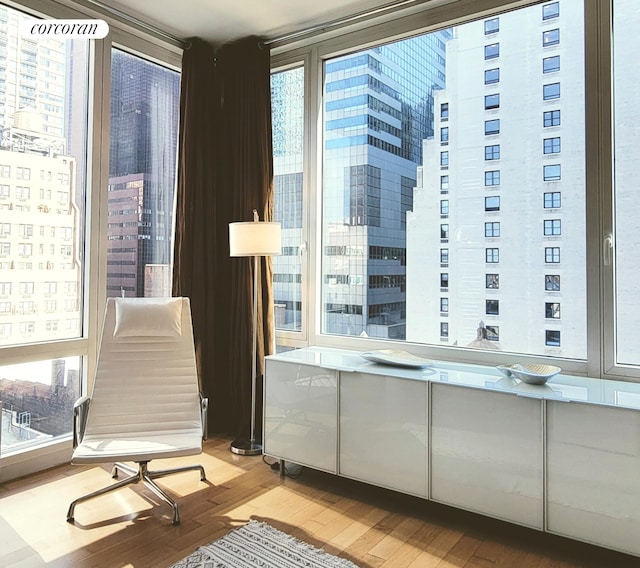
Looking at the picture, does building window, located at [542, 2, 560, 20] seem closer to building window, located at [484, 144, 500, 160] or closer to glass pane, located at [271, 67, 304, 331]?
building window, located at [484, 144, 500, 160]

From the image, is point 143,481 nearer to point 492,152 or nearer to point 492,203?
point 492,203

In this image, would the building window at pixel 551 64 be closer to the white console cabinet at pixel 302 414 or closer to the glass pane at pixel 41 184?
the white console cabinet at pixel 302 414

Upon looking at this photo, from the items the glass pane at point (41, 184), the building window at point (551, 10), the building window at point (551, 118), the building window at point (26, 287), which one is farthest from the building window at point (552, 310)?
the building window at point (26, 287)

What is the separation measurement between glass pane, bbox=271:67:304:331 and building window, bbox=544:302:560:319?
1.68 metres

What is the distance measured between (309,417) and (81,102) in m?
2.49

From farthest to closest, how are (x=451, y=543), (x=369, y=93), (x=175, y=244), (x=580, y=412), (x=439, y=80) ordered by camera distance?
(x=175, y=244)
(x=369, y=93)
(x=439, y=80)
(x=451, y=543)
(x=580, y=412)

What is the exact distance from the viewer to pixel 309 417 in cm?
291

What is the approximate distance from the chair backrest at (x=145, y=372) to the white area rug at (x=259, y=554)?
27.7 inches

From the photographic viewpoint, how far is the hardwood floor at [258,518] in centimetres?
215

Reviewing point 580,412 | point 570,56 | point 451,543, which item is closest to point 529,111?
point 570,56

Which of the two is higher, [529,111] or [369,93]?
[369,93]

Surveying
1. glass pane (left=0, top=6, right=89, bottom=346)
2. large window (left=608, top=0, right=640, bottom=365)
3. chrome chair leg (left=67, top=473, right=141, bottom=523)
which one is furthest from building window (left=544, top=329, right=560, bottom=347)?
glass pane (left=0, top=6, right=89, bottom=346)

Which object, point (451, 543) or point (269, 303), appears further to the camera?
point (269, 303)

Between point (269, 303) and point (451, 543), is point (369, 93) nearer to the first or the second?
point (269, 303)
